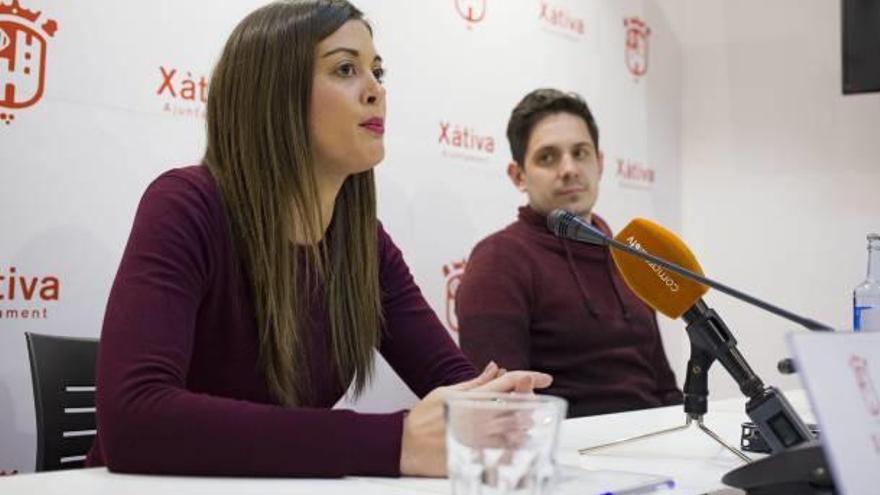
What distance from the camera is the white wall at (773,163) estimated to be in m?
3.38

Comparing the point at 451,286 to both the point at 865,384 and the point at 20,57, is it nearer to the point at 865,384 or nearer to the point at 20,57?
the point at 20,57

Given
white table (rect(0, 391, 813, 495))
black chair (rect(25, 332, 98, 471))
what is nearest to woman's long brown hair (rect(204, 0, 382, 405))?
white table (rect(0, 391, 813, 495))

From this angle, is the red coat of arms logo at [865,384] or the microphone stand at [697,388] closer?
the red coat of arms logo at [865,384]

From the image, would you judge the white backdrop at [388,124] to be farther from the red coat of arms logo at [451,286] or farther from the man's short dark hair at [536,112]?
the man's short dark hair at [536,112]

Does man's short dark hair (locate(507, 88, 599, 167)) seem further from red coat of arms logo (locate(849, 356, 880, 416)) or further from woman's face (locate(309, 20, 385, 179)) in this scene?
red coat of arms logo (locate(849, 356, 880, 416))

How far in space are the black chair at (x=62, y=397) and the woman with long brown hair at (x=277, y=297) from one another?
0.76ft

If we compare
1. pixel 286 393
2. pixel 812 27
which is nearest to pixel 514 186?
pixel 812 27

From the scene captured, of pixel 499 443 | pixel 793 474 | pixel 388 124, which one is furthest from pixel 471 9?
pixel 499 443

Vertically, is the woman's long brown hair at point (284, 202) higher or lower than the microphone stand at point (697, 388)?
higher

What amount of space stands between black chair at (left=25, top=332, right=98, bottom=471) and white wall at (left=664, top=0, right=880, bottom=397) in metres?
2.45

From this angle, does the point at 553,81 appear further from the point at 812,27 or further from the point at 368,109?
the point at 368,109

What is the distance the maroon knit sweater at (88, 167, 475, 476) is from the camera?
0.98 m

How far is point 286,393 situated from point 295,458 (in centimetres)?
37

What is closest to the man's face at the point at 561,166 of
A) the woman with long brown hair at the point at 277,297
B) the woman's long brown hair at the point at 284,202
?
the woman with long brown hair at the point at 277,297
